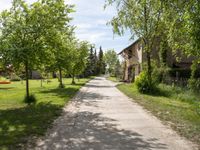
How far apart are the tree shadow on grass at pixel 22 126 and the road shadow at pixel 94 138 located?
51 centimetres

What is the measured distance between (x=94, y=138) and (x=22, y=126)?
288cm

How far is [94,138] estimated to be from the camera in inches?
346

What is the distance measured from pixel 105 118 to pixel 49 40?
23.2ft

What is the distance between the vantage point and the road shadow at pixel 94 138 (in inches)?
310

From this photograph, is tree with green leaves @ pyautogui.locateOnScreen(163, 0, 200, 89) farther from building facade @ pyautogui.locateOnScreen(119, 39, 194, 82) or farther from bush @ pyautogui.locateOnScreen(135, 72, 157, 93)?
building facade @ pyautogui.locateOnScreen(119, 39, 194, 82)

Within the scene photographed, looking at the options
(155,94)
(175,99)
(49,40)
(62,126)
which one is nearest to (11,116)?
(62,126)

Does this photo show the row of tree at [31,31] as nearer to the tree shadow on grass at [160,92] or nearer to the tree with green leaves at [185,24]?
the tree with green leaves at [185,24]

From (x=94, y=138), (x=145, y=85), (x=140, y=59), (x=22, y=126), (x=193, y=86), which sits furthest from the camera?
(x=140, y=59)

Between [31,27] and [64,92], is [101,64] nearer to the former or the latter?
[64,92]

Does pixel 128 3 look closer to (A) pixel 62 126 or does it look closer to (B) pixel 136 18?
(B) pixel 136 18

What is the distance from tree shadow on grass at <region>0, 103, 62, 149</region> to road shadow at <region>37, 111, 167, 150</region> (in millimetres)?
508

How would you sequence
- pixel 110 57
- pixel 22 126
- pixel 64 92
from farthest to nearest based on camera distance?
pixel 110 57 → pixel 64 92 → pixel 22 126

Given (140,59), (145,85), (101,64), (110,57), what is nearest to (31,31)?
(145,85)

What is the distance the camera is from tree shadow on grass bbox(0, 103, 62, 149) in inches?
330
